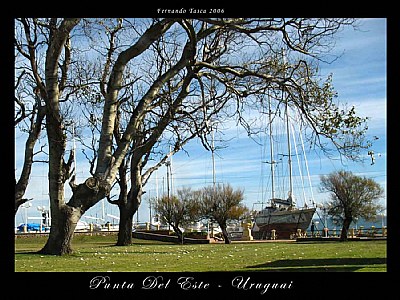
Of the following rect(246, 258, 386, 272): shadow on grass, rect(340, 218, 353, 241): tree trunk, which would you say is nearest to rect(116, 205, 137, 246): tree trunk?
rect(246, 258, 386, 272): shadow on grass

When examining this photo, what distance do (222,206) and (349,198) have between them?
6433mm

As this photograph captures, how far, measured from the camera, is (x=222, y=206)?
86.7 ft

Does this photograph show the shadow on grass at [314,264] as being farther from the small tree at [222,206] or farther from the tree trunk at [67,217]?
the small tree at [222,206]

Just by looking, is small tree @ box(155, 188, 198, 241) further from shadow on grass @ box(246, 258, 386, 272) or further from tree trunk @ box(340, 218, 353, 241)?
shadow on grass @ box(246, 258, 386, 272)

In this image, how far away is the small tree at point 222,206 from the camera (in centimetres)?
2526

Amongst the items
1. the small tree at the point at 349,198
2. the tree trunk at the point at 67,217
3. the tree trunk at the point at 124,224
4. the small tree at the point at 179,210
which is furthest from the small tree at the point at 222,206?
the tree trunk at the point at 67,217

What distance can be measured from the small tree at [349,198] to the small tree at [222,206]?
4573 mm

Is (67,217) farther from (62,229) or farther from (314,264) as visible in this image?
(314,264)

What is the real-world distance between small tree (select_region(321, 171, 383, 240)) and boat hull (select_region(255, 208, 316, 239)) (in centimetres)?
150

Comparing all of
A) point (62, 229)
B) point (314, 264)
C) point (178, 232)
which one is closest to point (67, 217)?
point (62, 229)

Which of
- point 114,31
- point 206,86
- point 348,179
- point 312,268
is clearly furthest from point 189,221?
point 312,268
